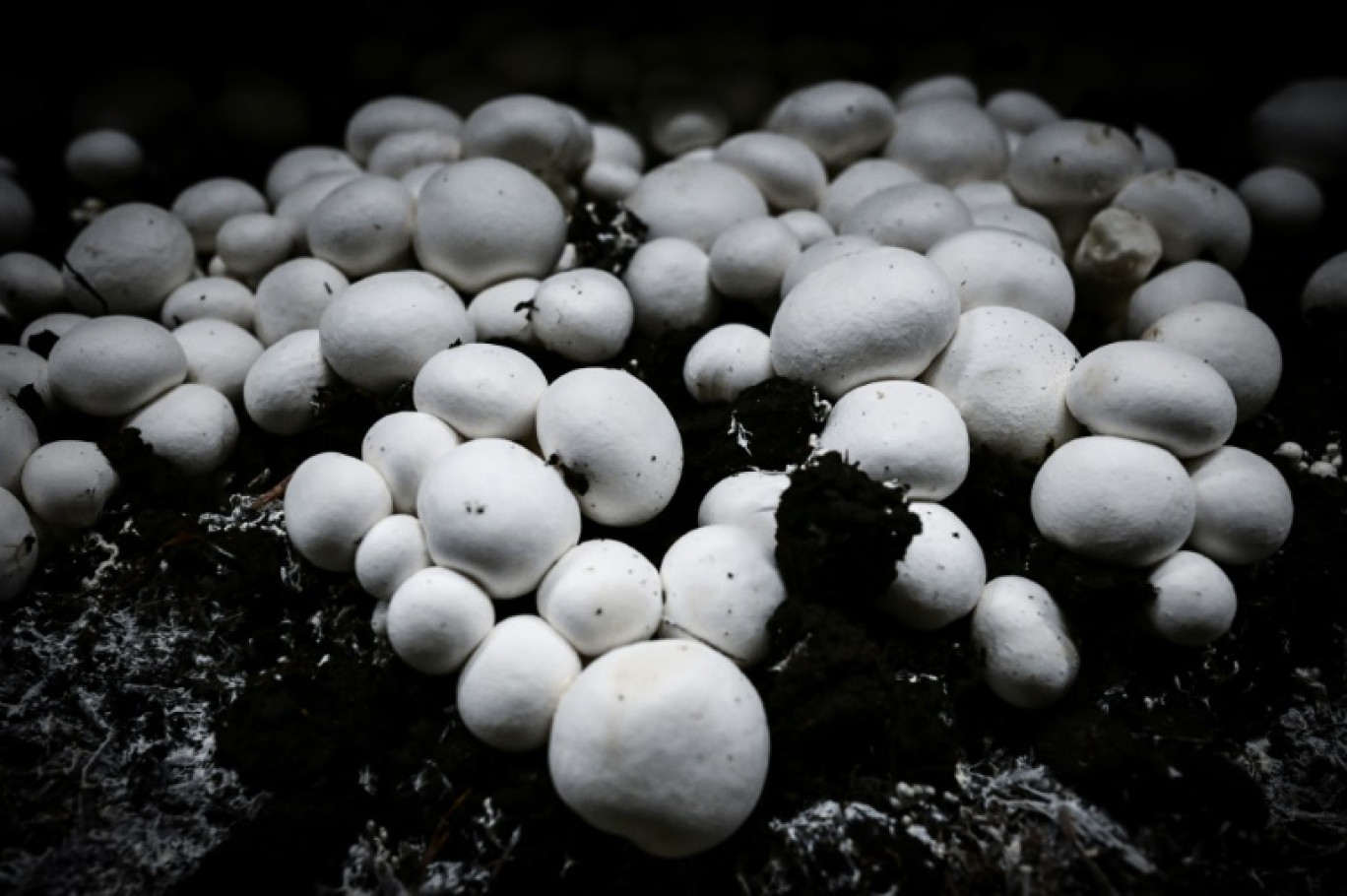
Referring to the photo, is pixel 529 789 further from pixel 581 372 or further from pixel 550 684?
pixel 581 372

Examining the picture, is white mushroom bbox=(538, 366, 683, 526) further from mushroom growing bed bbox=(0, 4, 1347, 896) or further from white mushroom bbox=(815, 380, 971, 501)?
white mushroom bbox=(815, 380, 971, 501)

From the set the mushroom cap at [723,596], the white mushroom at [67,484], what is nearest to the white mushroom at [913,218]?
the mushroom cap at [723,596]

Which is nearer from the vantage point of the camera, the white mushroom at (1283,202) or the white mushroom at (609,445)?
the white mushroom at (609,445)

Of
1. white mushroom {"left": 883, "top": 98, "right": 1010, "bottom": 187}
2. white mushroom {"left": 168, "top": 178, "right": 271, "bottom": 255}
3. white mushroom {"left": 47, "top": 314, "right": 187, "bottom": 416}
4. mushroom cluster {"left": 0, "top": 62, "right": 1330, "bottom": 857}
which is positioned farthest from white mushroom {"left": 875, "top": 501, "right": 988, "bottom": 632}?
white mushroom {"left": 168, "top": 178, "right": 271, "bottom": 255}

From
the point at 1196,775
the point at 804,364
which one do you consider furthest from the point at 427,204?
the point at 1196,775

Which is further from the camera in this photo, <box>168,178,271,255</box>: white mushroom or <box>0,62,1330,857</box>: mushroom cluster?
<box>168,178,271,255</box>: white mushroom

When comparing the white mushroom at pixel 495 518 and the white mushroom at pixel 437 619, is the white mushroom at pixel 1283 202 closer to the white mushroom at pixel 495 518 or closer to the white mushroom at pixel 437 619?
the white mushroom at pixel 495 518

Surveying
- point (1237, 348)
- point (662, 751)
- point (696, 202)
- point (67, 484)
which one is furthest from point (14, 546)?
point (1237, 348)
